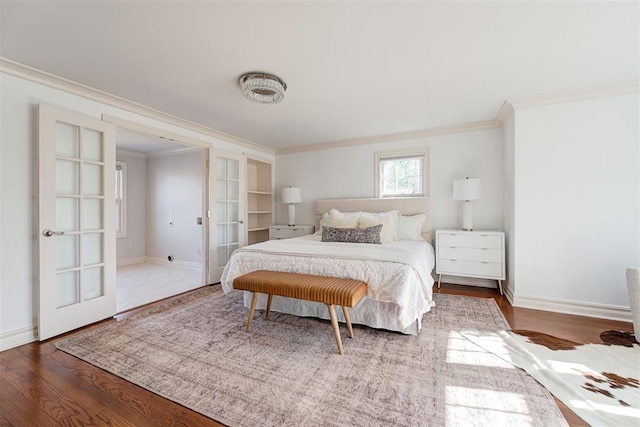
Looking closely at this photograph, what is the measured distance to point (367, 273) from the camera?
87.7 inches

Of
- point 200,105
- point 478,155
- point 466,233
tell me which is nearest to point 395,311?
point 466,233

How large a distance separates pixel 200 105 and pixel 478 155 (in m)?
3.69

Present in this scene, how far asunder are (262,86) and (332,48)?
27.3 inches

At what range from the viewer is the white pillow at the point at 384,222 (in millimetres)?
3502

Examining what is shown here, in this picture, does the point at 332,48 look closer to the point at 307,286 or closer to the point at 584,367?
the point at 307,286

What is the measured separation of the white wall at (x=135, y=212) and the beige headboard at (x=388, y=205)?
397cm

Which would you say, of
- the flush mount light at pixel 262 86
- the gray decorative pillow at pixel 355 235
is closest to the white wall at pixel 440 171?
the gray decorative pillow at pixel 355 235

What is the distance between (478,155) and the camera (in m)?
3.71

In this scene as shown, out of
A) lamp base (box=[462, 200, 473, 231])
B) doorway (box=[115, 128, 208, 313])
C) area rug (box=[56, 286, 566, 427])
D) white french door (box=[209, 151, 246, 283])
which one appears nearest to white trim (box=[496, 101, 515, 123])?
lamp base (box=[462, 200, 473, 231])

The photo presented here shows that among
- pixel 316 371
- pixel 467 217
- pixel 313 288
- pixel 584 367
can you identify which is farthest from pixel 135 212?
pixel 584 367

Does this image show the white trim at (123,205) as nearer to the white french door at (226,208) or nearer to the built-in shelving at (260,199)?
the built-in shelving at (260,199)

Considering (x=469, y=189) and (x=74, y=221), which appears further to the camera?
(x=469, y=189)

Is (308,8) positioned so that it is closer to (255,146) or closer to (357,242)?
(357,242)

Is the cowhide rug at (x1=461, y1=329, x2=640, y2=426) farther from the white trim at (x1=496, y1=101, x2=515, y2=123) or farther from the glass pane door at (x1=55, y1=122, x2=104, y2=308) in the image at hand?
the glass pane door at (x1=55, y1=122, x2=104, y2=308)
